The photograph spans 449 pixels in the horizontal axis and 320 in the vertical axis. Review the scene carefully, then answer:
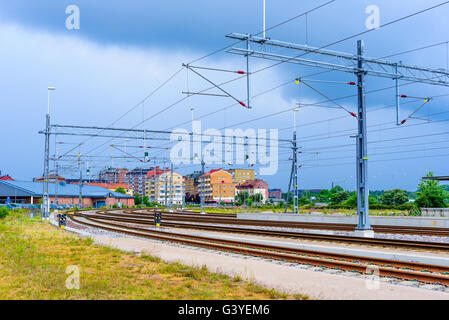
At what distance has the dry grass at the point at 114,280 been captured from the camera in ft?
28.7

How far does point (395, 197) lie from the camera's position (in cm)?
8138

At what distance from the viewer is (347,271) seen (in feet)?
40.2

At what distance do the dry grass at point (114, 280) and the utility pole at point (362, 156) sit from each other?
40.3ft

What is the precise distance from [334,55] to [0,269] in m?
17.9

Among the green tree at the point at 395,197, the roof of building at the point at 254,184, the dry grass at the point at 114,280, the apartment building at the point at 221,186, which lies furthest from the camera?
the apartment building at the point at 221,186

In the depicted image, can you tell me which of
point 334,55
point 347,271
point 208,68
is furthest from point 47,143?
point 347,271

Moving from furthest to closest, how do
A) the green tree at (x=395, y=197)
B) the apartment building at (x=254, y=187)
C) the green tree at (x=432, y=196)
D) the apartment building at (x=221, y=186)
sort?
the apartment building at (x=221, y=186)
the apartment building at (x=254, y=187)
the green tree at (x=395, y=197)
the green tree at (x=432, y=196)

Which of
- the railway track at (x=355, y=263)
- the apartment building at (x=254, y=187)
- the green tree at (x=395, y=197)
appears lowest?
the railway track at (x=355, y=263)

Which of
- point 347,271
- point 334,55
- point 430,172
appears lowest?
point 347,271

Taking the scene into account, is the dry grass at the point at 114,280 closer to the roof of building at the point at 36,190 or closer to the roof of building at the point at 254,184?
the roof of building at the point at 36,190

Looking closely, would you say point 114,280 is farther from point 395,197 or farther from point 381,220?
point 395,197

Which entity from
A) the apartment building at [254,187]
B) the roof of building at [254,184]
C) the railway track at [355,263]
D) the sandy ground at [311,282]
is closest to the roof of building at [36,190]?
the roof of building at [254,184]

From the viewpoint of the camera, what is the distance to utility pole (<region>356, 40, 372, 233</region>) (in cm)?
2250
